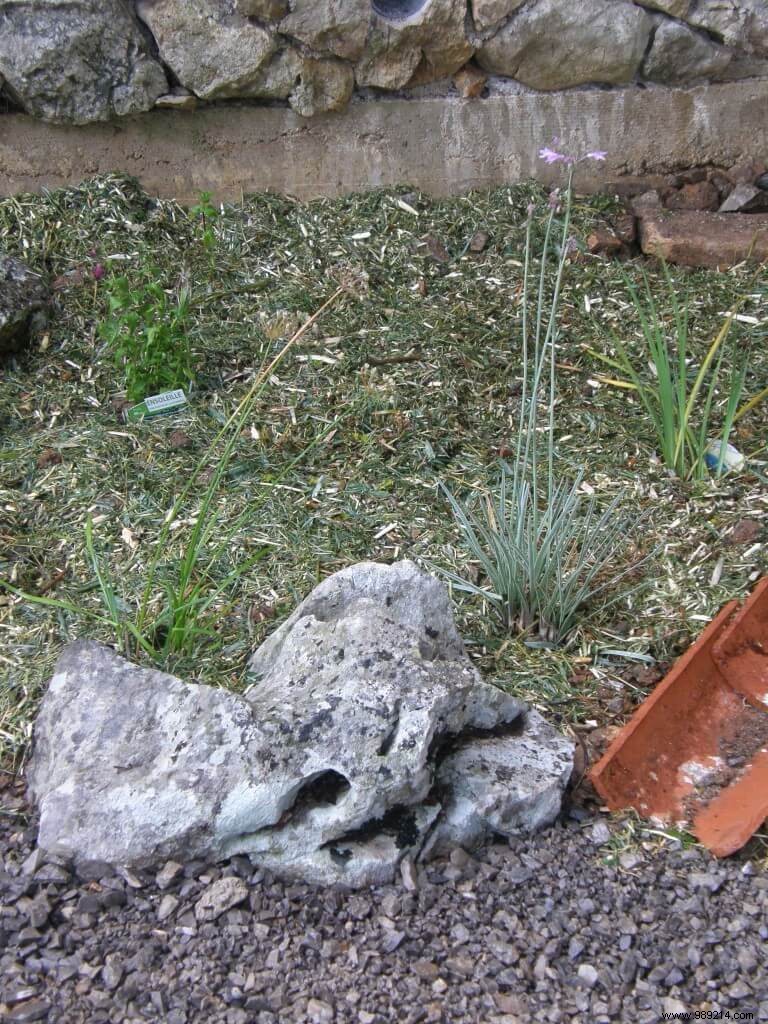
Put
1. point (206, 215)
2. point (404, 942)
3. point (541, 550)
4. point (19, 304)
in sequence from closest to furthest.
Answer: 1. point (404, 942)
2. point (541, 550)
3. point (19, 304)
4. point (206, 215)

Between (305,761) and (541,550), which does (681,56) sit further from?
(305,761)

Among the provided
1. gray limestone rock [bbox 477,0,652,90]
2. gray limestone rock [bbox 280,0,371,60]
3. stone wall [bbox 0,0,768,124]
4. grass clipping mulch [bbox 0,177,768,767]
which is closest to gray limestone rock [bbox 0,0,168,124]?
stone wall [bbox 0,0,768,124]

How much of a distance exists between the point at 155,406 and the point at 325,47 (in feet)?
5.43

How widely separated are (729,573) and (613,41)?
2.43 metres

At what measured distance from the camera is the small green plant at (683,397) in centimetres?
306

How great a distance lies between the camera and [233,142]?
13.8 ft

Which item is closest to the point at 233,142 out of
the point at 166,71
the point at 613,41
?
the point at 166,71

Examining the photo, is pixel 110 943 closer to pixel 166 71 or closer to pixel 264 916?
pixel 264 916

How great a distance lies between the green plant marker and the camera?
3381 mm

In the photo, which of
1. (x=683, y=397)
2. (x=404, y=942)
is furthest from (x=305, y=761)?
(x=683, y=397)

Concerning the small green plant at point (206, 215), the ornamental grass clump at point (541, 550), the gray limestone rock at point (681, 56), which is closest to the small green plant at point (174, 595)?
the ornamental grass clump at point (541, 550)

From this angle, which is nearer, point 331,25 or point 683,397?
point 683,397

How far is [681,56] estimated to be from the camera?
4.27 meters

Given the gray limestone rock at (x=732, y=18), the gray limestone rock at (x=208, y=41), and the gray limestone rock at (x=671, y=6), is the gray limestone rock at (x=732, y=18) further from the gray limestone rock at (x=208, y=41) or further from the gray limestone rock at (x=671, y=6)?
the gray limestone rock at (x=208, y=41)
